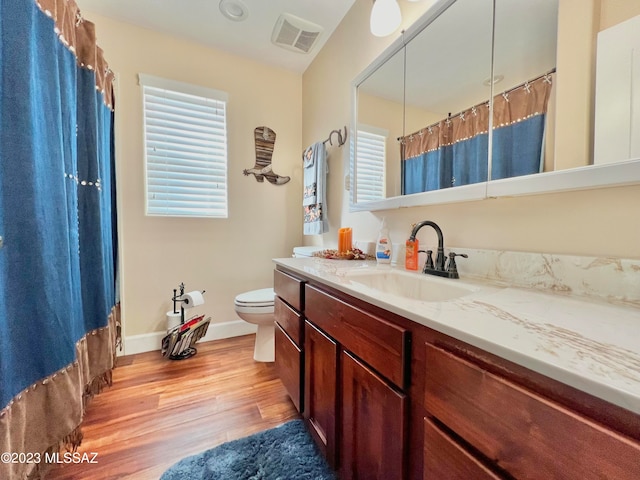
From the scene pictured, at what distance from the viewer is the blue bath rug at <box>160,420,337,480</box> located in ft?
3.27

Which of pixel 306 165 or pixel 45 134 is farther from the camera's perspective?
pixel 306 165

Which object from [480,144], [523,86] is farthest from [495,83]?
[480,144]

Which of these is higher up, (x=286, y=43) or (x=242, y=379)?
(x=286, y=43)

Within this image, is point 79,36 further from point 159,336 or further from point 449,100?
point 159,336

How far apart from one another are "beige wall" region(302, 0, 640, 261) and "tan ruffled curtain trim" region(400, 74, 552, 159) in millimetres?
226

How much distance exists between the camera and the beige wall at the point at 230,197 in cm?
194

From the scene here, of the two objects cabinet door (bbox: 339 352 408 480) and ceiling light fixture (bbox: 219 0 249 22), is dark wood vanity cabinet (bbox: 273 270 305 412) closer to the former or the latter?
cabinet door (bbox: 339 352 408 480)

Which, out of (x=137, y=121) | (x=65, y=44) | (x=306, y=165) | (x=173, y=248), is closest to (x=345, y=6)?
(x=306, y=165)

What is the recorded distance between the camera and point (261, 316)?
5.71 feet

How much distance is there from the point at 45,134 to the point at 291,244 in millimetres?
1857

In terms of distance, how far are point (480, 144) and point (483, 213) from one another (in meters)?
0.27

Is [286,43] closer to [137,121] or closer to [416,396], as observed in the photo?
[137,121]

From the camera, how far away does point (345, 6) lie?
5.67 ft

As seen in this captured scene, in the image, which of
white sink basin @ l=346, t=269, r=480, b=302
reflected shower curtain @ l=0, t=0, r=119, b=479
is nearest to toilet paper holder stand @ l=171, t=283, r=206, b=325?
reflected shower curtain @ l=0, t=0, r=119, b=479
